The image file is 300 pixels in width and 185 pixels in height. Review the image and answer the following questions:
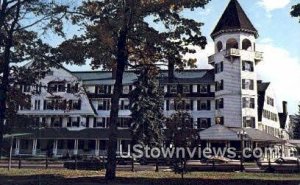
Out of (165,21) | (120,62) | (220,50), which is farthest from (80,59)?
(220,50)

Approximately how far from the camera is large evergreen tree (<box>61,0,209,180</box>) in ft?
79.2

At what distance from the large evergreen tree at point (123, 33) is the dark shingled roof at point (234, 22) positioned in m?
44.5

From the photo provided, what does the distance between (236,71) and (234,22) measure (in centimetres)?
775

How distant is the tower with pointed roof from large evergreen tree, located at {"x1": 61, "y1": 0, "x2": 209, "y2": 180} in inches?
1667

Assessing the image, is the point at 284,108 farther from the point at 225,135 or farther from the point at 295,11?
the point at 295,11

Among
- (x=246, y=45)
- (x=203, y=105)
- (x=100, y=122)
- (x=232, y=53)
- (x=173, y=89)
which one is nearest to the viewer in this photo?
(x=232, y=53)

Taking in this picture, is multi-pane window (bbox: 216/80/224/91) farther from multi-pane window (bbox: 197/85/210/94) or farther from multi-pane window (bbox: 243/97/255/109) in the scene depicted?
multi-pane window (bbox: 243/97/255/109)

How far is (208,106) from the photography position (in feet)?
234

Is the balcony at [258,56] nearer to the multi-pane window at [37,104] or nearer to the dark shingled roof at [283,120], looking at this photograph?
the dark shingled roof at [283,120]

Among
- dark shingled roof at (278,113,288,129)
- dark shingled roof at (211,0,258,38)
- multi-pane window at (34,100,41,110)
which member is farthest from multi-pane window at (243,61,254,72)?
multi-pane window at (34,100,41,110)

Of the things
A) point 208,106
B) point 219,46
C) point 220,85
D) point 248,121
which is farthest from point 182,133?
point 219,46

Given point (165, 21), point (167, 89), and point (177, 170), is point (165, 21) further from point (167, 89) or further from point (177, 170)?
point (167, 89)

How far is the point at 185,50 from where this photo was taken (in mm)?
25406

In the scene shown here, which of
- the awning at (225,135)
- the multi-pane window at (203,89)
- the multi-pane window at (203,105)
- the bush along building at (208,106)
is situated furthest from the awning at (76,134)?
the multi-pane window at (203,89)
